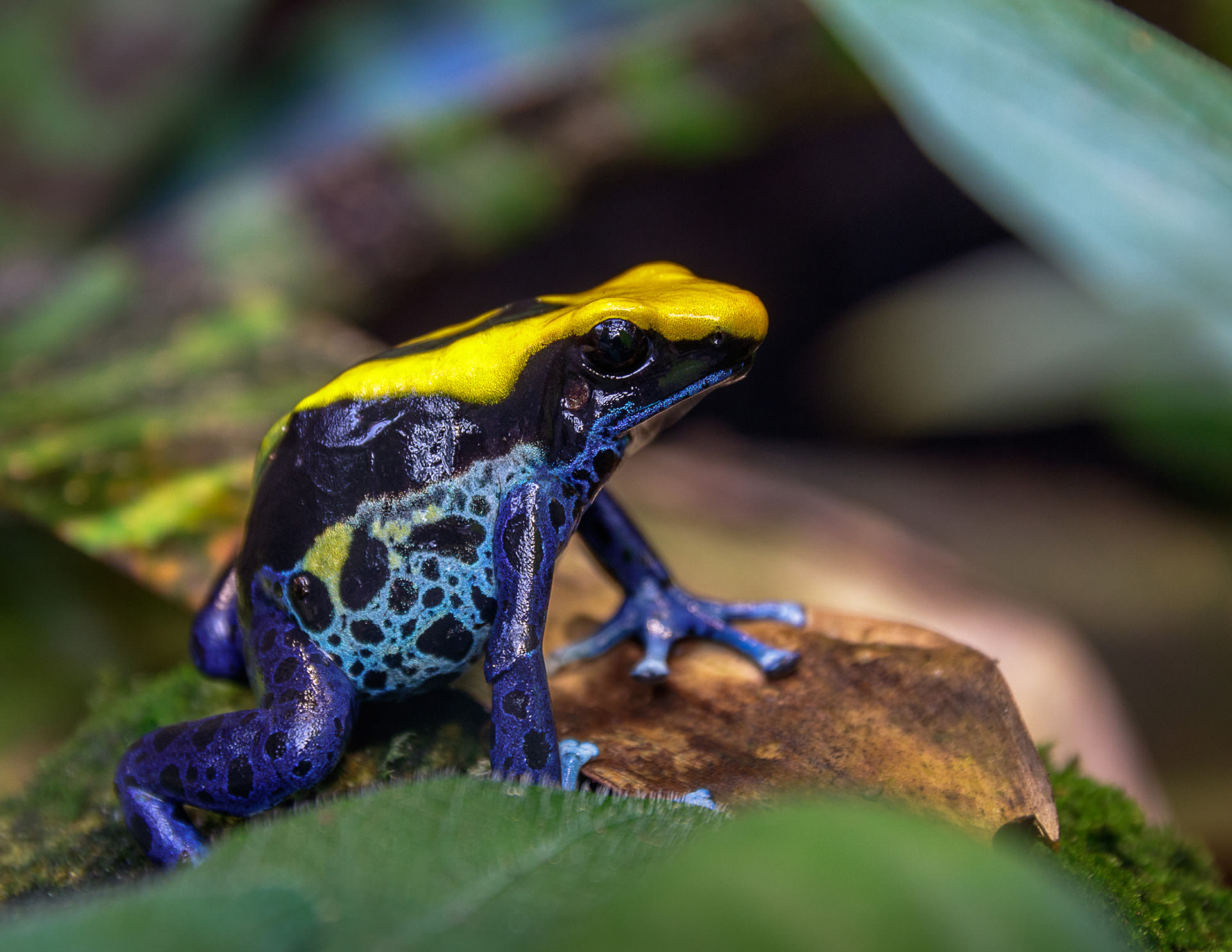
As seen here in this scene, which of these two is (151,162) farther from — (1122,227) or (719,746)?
(1122,227)

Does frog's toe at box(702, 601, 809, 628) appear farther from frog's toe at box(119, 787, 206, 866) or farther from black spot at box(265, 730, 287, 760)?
frog's toe at box(119, 787, 206, 866)

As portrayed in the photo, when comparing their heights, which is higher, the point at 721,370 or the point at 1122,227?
the point at 1122,227

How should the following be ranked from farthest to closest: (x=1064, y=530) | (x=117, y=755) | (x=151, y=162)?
(x=1064, y=530) → (x=151, y=162) → (x=117, y=755)

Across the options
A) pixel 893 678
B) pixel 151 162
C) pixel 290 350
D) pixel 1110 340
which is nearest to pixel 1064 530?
pixel 1110 340

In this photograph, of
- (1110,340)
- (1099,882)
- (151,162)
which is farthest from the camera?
(151,162)

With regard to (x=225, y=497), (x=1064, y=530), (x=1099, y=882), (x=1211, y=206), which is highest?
(x=1211, y=206)

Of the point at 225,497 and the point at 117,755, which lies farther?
the point at 225,497

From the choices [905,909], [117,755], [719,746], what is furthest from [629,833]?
[117,755]
